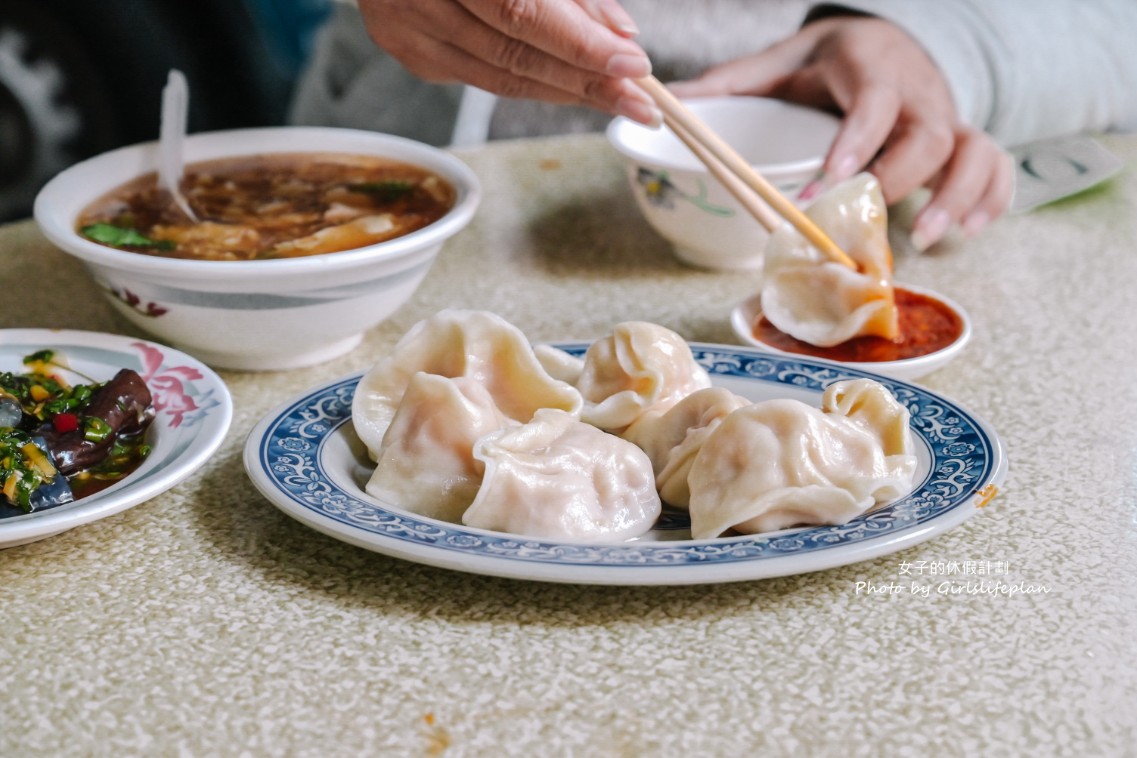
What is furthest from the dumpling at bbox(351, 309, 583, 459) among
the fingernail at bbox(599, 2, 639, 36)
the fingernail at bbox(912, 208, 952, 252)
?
the fingernail at bbox(912, 208, 952, 252)

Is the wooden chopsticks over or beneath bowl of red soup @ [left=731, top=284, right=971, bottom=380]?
over

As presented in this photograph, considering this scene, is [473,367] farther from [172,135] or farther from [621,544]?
[172,135]

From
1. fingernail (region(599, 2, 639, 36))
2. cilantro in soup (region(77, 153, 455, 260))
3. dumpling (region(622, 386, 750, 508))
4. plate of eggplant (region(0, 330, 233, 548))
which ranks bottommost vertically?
plate of eggplant (region(0, 330, 233, 548))

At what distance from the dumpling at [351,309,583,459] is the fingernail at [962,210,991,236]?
1.08 meters

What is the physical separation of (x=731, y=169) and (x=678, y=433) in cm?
56

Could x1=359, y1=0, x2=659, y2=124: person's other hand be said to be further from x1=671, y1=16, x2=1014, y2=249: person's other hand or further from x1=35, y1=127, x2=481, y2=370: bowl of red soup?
x1=671, y1=16, x2=1014, y2=249: person's other hand

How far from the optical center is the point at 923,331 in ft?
5.31

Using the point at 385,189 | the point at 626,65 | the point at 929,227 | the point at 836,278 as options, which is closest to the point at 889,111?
the point at 929,227

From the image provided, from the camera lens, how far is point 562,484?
44.6 inches

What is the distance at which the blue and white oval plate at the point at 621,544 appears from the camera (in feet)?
3.23

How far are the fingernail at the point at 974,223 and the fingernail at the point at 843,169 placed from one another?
288mm

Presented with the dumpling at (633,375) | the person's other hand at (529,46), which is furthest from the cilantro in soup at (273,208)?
the dumpling at (633,375)

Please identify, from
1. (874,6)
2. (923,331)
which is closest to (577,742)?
(923,331)

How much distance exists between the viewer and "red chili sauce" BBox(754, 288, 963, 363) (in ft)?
5.12
